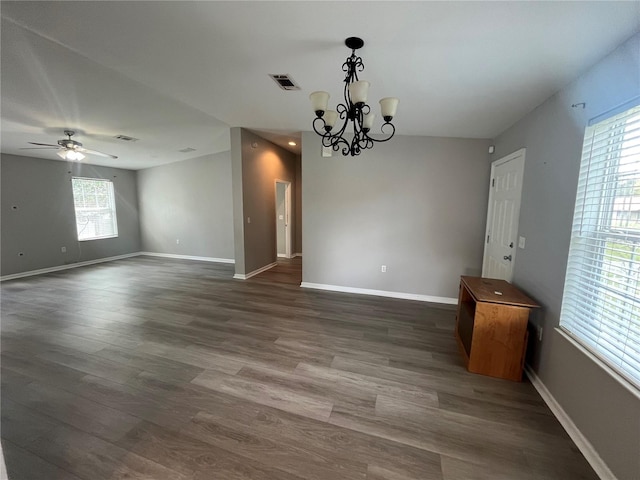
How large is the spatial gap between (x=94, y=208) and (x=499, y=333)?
874 centimetres

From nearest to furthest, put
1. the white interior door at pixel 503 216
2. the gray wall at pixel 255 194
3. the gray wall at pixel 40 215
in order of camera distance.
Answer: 1. the white interior door at pixel 503 216
2. the gray wall at pixel 255 194
3. the gray wall at pixel 40 215

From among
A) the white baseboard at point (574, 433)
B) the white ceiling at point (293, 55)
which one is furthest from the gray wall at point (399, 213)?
the white baseboard at point (574, 433)

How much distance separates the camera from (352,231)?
434 centimetres

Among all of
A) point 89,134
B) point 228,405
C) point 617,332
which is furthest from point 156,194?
point 617,332

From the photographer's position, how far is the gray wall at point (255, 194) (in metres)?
4.89

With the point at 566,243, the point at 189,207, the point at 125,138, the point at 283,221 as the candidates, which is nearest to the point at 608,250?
the point at 566,243

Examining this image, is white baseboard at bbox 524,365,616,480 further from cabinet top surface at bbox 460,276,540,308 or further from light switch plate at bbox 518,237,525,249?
light switch plate at bbox 518,237,525,249

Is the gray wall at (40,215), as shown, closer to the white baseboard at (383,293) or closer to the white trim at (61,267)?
the white trim at (61,267)

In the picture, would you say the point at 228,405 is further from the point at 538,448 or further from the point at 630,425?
the point at 630,425

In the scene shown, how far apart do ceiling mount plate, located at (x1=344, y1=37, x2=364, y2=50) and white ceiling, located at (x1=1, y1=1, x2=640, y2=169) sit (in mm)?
59

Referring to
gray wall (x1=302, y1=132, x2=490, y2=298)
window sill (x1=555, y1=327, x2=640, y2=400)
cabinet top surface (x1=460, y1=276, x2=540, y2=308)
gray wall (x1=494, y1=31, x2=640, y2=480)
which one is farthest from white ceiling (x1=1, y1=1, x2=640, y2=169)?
window sill (x1=555, y1=327, x2=640, y2=400)

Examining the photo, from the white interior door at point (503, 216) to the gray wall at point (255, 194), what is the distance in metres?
4.10

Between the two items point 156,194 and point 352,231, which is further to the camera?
point 156,194

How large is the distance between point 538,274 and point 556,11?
75.8 inches
